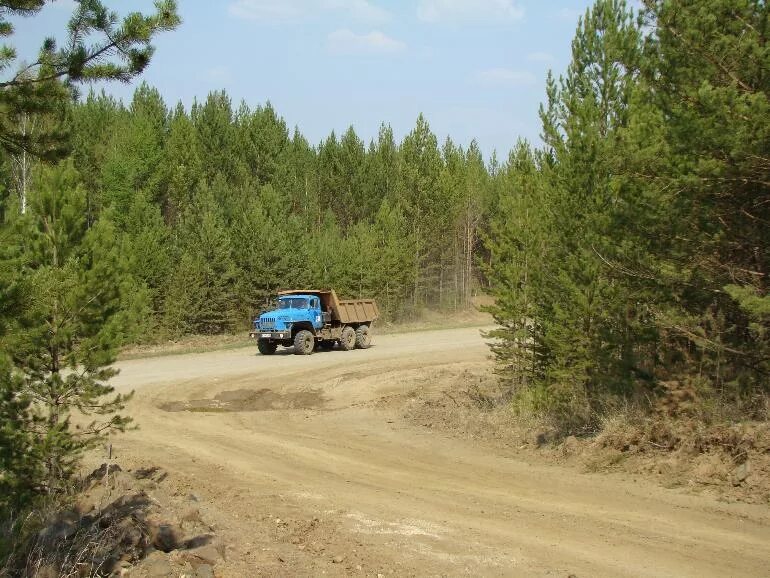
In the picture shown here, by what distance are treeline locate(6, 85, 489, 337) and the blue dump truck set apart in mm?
4520

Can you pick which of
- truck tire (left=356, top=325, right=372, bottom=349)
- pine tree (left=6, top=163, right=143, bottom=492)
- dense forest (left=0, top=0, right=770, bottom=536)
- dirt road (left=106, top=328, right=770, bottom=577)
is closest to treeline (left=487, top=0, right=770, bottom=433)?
dense forest (left=0, top=0, right=770, bottom=536)

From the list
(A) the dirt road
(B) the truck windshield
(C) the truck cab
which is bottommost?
(A) the dirt road

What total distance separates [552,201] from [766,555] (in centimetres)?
908

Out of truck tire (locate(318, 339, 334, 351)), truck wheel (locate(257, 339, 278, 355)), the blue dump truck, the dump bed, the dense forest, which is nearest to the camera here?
the dense forest

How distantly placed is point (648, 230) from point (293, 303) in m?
18.7

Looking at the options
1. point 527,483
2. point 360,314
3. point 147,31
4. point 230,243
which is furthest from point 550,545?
point 230,243

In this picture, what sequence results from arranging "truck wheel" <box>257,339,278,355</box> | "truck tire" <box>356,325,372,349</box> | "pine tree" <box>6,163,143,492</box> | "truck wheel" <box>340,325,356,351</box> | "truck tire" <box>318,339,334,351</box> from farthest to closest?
"truck tire" <box>356,325,372,349</box>, "truck tire" <box>318,339,334,351</box>, "truck wheel" <box>340,325,356,351</box>, "truck wheel" <box>257,339,278,355</box>, "pine tree" <box>6,163,143,492</box>

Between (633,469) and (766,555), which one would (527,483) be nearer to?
(633,469)

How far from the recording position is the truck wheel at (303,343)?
2788 cm

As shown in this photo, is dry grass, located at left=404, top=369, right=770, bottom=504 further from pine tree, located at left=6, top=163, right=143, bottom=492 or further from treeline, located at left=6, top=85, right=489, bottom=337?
treeline, located at left=6, top=85, right=489, bottom=337

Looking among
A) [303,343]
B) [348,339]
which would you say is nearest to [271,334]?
[303,343]

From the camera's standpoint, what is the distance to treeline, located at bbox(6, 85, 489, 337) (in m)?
34.8

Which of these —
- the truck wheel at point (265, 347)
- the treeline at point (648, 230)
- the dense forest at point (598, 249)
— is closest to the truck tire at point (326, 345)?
the truck wheel at point (265, 347)

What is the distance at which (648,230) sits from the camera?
11.5 meters
